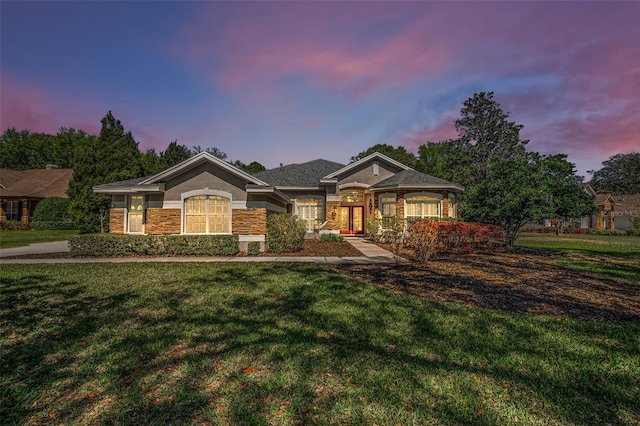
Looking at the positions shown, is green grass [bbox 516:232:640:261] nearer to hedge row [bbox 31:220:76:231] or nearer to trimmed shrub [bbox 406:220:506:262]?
trimmed shrub [bbox 406:220:506:262]

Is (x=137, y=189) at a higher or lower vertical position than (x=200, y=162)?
lower

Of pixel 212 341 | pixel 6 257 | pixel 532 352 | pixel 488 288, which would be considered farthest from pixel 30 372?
pixel 6 257

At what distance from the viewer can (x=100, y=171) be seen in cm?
2439

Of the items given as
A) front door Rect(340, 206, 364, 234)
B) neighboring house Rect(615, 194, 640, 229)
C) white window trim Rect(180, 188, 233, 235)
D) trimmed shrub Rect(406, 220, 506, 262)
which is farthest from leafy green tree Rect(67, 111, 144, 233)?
neighboring house Rect(615, 194, 640, 229)

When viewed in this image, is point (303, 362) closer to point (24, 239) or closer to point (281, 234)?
point (281, 234)

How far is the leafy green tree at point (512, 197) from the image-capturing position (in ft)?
45.4

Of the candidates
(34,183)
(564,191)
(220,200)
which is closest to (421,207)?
(564,191)

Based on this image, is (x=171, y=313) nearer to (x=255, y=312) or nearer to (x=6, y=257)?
(x=255, y=312)

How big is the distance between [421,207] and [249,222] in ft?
37.0

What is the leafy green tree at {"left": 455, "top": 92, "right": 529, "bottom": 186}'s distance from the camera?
128ft

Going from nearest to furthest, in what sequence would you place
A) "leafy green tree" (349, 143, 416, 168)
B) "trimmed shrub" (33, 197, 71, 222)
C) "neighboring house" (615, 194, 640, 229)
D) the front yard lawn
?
1. the front yard lawn
2. "trimmed shrub" (33, 197, 71, 222)
3. "neighboring house" (615, 194, 640, 229)
4. "leafy green tree" (349, 143, 416, 168)

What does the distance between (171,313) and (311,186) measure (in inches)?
656

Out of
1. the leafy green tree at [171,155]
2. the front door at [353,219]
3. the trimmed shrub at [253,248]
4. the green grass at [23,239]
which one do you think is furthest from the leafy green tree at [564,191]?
the leafy green tree at [171,155]

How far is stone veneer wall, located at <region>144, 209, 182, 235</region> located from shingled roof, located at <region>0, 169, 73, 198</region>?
22726 millimetres
